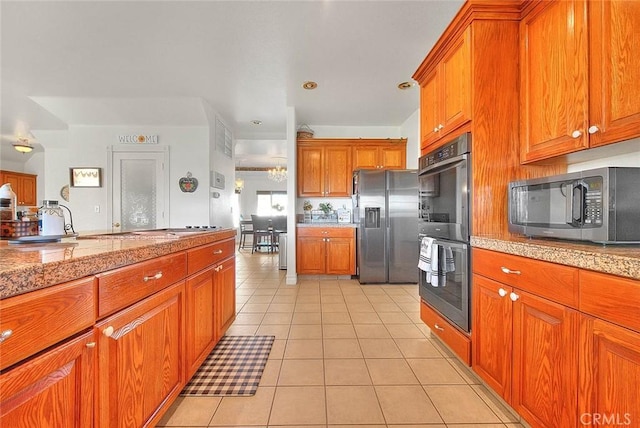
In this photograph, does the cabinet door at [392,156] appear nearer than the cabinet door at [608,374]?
No

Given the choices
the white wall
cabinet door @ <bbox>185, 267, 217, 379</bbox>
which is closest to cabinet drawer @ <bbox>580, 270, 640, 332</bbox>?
cabinet door @ <bbox>185, 267, 217, 379</bbox>

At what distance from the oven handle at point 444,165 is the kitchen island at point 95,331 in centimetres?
165

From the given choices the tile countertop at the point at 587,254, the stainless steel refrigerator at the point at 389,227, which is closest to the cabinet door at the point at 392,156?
the stainless steel refrigerator at the point at 389,227

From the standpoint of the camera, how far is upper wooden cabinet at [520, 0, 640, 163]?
46.4 inches

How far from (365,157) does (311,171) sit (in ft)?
3.03

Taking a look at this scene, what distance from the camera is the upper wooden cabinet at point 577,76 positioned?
118 cm

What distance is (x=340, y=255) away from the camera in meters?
4.30

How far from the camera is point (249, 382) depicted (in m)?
1.71

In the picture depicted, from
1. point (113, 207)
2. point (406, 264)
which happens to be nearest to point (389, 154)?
point (406, 264)

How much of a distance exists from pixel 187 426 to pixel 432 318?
1698 millimetres

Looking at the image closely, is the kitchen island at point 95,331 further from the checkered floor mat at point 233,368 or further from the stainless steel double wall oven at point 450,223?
the stainless steel double wall oven at point 450,223

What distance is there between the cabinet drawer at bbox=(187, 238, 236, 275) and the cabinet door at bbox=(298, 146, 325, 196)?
244 cm

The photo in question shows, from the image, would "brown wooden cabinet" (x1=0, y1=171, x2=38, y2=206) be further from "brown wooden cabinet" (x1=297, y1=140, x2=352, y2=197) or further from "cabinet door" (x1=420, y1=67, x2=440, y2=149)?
"cabinet door" (x1=420, y1=67, x2=440, y2=149)

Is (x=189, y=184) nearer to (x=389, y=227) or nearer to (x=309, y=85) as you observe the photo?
(x=309, y=85)
